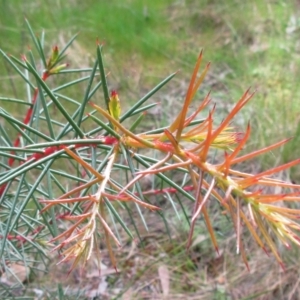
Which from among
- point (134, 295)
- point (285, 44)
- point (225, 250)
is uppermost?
point (285, 44)

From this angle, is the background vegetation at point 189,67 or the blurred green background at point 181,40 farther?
the blurred green background at point 181,40

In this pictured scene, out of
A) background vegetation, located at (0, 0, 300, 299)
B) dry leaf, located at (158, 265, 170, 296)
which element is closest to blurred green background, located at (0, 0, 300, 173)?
background vegetation, located at (0, 0, 300, 299)

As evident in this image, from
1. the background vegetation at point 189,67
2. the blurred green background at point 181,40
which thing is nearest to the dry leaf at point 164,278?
the background vegetation at point 189,67

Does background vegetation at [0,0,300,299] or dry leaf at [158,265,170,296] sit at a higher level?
background vegetation at [0,0,300,299]

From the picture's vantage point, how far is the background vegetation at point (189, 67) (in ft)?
5.17

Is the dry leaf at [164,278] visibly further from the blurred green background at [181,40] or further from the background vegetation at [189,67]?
the blurred green background at [181,40]

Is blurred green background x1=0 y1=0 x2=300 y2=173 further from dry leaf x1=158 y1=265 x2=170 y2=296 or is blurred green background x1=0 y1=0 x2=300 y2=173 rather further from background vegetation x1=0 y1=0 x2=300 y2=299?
dry leaf x1=158 y1=265 x2=170 y2=296

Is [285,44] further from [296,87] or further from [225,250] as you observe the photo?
[225,250]

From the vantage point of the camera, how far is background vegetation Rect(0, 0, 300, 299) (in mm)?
1575

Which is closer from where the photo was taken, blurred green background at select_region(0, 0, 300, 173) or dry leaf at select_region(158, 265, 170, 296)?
dry leaf at select_region(158, 265, 170, 296)

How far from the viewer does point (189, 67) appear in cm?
250

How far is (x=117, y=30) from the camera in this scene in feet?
8.96

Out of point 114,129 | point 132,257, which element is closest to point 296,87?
point 132,257

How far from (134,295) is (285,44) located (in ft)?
5.33
